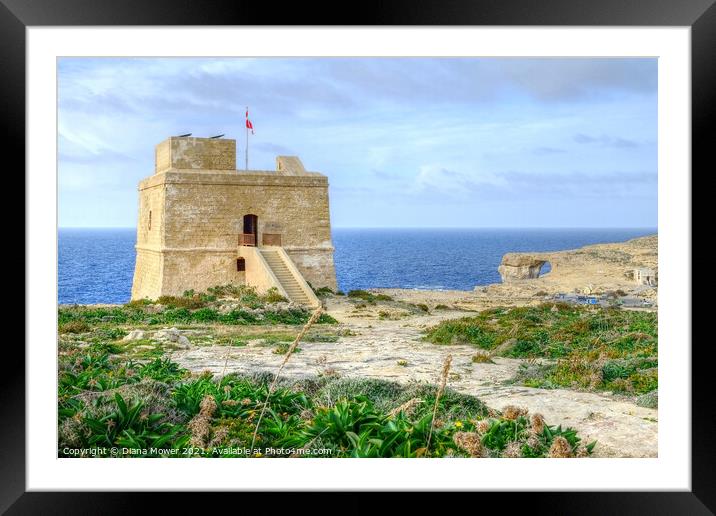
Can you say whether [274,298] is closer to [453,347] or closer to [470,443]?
[453,347]

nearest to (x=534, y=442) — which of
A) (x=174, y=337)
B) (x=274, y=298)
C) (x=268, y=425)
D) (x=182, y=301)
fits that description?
(x=268, y=425)

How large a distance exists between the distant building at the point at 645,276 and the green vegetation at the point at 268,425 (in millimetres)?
14993

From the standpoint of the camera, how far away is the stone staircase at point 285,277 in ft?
58.2

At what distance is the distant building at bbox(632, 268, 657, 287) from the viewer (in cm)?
2144

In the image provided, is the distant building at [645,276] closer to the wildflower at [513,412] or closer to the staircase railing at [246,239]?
the staircase railing at [246,239]

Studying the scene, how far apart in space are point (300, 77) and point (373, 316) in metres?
24.2

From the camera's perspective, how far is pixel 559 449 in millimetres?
7184

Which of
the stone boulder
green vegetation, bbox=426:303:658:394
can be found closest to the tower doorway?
the stone boulder

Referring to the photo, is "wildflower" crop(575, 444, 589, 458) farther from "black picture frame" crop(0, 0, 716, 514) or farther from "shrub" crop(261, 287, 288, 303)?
"shrub" crop(261, 287, 288, 303)

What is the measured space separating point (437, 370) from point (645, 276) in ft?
44.8

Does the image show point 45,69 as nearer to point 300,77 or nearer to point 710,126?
point 710,126

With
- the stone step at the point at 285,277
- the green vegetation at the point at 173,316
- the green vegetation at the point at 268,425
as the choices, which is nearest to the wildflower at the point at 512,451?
the green vegetation at the point at 268,425
